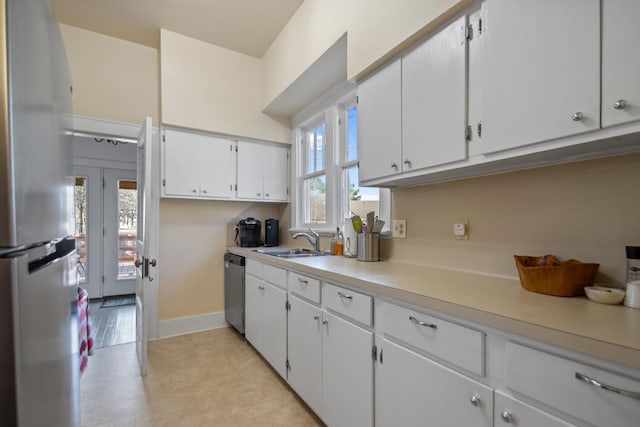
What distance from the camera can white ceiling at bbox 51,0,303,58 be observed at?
2561 millimetres

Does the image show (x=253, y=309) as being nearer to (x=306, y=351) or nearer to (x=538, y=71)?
(x=306, y=351)

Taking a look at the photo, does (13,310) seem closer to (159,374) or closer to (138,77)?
(159,374)

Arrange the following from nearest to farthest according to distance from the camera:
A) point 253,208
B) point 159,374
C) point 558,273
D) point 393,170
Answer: point 558,273 → point 393,170 → point 159,374 → point 253,208

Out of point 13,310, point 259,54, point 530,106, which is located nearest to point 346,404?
point 13,310

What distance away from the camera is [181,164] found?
3.05 meters

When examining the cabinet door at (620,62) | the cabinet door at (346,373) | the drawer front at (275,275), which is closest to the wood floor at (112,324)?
the drawer front at (275,275)

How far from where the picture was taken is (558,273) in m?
1.07

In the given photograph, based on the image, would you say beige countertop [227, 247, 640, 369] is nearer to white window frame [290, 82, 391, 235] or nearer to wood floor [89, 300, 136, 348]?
white window frame [290, 82, 391, 235]

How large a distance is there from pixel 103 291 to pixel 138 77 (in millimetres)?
3390

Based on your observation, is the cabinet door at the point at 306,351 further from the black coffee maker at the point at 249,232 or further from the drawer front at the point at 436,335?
the black coffee maker at the point at 249,232

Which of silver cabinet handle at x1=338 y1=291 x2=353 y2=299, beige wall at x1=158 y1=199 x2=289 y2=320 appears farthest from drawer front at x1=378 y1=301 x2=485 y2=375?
beige wall at x1=158 y1=199 x2=289 y2=320

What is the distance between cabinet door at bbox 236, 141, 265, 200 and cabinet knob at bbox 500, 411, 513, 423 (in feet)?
9.63

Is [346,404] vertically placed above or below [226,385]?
above

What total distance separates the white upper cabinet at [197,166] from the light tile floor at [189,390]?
1.52 metres
